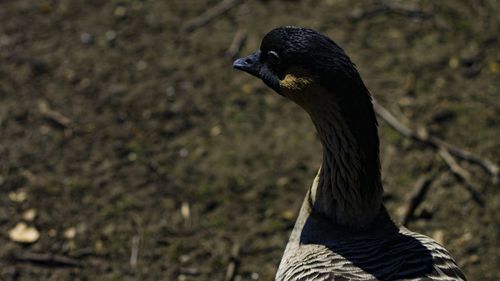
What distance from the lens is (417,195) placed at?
5512 mm

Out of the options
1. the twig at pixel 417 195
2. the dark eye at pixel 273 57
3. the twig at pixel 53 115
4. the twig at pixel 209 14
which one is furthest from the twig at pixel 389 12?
the dark eye at pixel 273 57

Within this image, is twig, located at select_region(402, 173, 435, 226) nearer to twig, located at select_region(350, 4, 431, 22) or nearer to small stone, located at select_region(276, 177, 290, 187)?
small stone, located at select_region(276, 177, 290, 187)

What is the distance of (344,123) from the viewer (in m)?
3.65

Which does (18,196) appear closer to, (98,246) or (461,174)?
(98,246)

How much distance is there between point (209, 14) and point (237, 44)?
58cm

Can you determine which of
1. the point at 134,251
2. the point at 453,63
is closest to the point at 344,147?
the point at 134,251

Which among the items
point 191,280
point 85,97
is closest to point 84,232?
point 191,280

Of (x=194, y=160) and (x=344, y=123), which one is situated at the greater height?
(x=344, y=123)

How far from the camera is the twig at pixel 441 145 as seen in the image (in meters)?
5.68

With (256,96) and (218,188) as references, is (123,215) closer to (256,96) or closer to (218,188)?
(218,188)

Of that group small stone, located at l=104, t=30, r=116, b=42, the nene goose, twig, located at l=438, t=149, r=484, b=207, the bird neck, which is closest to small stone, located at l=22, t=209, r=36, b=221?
small stone, located at l=104, t=30, r=116, b=42

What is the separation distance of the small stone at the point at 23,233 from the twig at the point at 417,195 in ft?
8.94

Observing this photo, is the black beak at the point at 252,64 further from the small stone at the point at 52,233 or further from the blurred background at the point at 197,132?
the small stone at the point at 52,233

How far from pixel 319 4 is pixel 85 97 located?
250 centimetres
